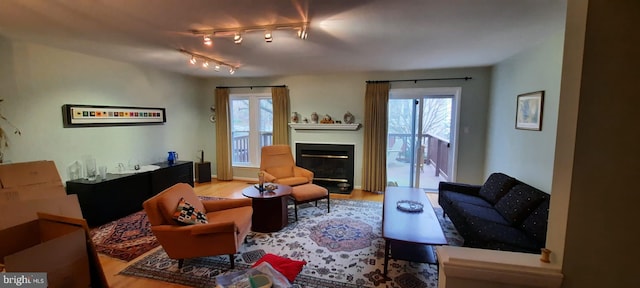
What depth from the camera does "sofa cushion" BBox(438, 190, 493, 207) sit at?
10.7 ft

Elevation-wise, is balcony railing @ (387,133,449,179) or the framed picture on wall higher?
the framed picture on wall

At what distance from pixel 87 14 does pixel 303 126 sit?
368cm

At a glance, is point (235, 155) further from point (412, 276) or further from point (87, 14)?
point (412, 276)

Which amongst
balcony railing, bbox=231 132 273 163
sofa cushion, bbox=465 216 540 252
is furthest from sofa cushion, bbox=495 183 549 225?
balcony railing, bbox=231 132 273 163

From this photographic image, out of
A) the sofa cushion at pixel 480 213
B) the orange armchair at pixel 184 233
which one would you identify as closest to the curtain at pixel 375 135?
the sofa cushion at pixel 480 213

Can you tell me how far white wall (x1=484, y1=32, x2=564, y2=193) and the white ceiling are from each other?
0.67ft

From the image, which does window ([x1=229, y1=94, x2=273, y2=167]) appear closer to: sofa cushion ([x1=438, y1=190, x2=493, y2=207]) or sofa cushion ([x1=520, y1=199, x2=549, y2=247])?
sofa cushion ([x1=438, y1=190, x2=493, y2=207])

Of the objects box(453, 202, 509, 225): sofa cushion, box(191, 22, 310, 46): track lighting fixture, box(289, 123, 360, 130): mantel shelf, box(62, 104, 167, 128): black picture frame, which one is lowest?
box(453, 202, 509, 225): sofa cushion

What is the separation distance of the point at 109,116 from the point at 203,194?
6.47 ft

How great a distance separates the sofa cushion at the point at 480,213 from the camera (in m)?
2.74

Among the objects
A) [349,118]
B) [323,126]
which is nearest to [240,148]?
[323,126]

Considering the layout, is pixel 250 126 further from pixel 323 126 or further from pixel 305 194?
pixel 305 194

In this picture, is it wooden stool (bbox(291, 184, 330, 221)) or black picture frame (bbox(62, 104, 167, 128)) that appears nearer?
black picture frame (bbox(62, 104, 167, 128))

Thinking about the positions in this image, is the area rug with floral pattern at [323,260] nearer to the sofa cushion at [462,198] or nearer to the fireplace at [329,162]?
the sofa cushion at [462,198]
